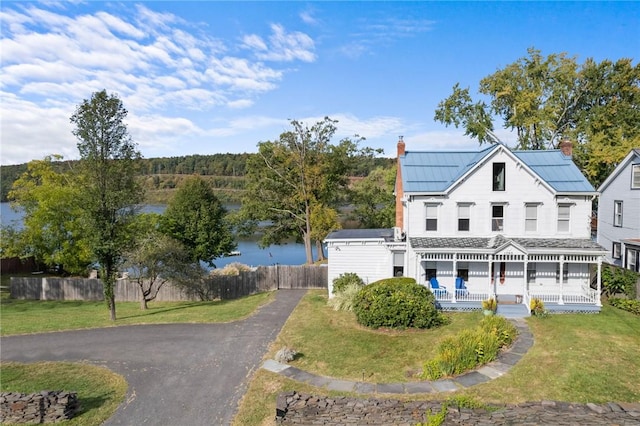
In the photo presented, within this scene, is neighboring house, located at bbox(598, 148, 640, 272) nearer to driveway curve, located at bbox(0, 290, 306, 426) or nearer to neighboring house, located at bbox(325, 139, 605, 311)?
neighboring house, located at bbox(325, 139, 605, 311)

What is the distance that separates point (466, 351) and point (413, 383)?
2.43 meters

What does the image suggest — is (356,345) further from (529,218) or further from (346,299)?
(529,218)

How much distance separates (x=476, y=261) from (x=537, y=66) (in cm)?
2323

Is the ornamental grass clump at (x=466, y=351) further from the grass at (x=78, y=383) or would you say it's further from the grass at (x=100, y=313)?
the grass at (x=100, y=313)

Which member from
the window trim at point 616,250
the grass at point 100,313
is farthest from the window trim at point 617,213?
the grass at point 100,313

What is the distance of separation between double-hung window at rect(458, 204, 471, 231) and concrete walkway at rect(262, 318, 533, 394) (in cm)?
883

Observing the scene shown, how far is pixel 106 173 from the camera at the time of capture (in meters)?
19.2

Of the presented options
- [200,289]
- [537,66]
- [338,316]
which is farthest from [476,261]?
[537,66]

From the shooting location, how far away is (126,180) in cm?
1955

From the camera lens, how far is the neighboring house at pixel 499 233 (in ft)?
69.3

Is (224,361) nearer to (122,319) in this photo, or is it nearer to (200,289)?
(122,319)

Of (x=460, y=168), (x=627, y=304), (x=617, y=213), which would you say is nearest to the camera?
(x=627, y=304)

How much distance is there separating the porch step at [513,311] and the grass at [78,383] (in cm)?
1727

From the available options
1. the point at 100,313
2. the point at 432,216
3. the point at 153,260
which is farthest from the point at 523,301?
the point at 100,313
